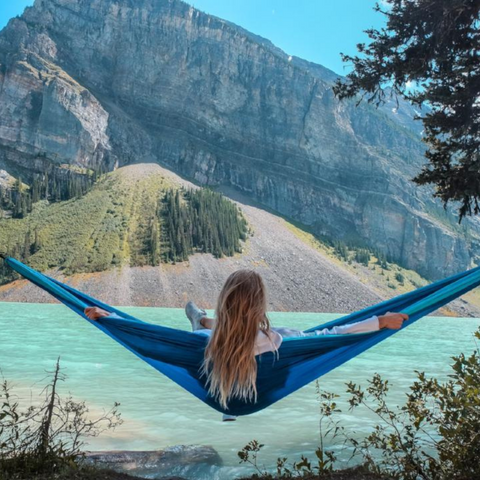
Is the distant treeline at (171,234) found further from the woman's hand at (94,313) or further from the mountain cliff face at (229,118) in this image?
the woman's hand at (94,313)

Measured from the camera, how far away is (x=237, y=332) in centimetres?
284

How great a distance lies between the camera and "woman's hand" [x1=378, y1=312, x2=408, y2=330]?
3.27 m

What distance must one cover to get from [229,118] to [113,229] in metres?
60.3

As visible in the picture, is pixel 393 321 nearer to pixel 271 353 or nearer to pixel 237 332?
pixel 271 353

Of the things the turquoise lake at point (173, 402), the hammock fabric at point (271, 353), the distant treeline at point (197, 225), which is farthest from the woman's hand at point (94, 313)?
the distant treeline at point (197, 225)

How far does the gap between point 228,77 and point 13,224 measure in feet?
238

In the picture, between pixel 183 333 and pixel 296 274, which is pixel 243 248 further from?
pixel 183 333

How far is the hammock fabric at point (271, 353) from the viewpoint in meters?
3.28

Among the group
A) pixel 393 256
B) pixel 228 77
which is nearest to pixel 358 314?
pixel 393 256

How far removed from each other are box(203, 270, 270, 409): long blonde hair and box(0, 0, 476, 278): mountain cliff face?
341 feet

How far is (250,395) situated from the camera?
3234 millimetres

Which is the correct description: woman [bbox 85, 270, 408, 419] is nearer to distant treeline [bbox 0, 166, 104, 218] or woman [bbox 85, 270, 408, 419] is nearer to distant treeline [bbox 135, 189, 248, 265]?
distant treeline [bbox 135, 189, 248, 265]

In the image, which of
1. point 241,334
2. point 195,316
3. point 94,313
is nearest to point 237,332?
point 241,334

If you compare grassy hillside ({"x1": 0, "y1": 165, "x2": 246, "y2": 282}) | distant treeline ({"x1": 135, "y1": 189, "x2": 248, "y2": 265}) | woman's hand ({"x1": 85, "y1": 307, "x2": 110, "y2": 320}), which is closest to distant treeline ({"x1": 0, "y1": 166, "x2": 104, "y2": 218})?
grassy hillside ({"x1": 0, "y1": 165, "x2": 246, "y2": 282})
